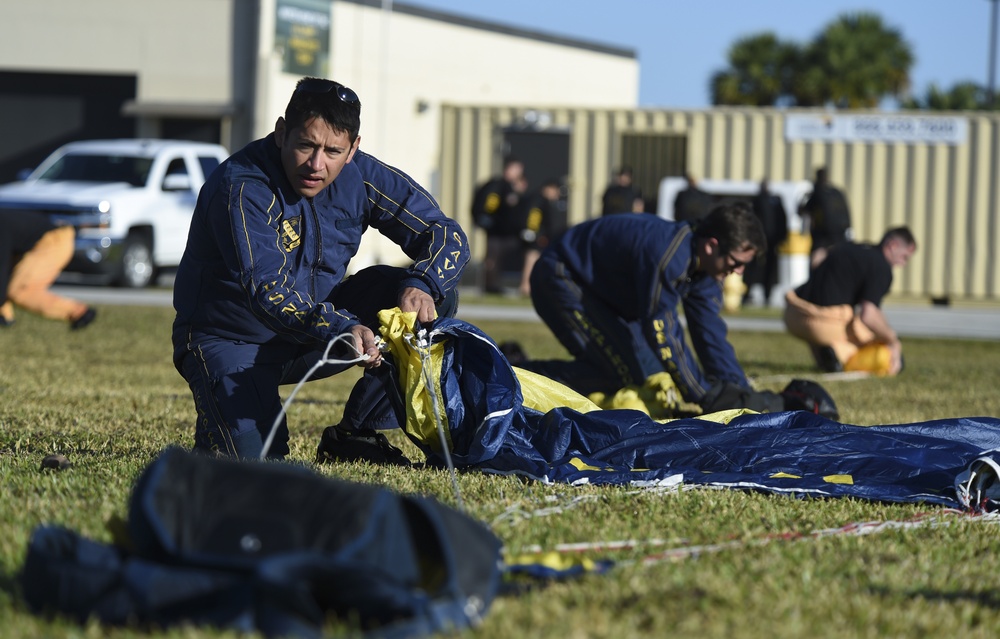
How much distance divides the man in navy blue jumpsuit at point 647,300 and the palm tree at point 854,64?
1527 inches

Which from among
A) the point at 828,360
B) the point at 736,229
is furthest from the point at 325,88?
the point at 828,360

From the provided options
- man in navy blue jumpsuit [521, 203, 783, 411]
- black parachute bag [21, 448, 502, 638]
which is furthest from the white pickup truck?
black parachute bag [21, 448, 502, 638]

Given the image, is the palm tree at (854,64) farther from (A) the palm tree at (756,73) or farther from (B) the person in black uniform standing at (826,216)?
(B) the person in black uniform standing at (826,216)

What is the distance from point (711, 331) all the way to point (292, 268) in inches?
134

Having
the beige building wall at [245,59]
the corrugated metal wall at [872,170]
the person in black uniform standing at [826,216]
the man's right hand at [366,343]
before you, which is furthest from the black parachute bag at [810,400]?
the beige building wall at [245,59]

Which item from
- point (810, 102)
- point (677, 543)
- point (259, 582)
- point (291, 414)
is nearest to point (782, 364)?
point (291, 414)

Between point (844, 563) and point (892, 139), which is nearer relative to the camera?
point (844, 563)

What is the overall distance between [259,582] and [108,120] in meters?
26.6

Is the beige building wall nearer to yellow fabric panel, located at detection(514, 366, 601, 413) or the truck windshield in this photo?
the truck windshield

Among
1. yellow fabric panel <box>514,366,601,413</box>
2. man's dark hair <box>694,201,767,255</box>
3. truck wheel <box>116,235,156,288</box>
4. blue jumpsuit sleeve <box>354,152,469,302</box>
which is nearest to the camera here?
blue jumpsuit sleeve <box>354,152,469,302</box>

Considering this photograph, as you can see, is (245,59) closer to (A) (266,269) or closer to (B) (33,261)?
(B) (33,261)

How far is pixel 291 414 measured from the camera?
7.25 metres

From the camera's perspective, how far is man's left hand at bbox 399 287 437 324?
498 centimetres

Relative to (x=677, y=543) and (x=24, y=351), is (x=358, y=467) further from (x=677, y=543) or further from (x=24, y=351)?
(x=24, y=351)
